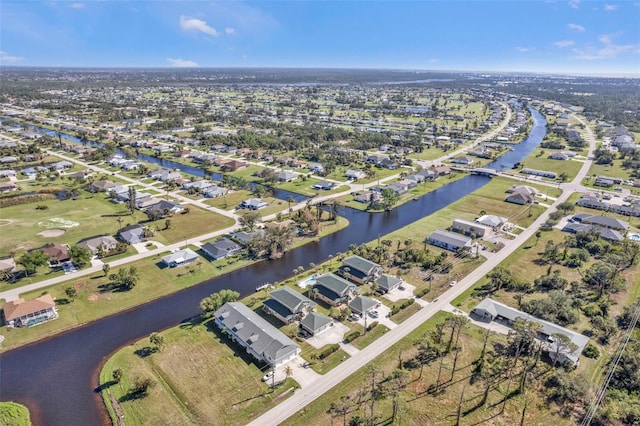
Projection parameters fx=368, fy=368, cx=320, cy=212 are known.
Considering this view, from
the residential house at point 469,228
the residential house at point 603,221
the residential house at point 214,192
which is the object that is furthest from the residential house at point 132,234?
the residential house at point 603,221

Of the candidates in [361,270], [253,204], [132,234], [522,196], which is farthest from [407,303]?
[522,196]

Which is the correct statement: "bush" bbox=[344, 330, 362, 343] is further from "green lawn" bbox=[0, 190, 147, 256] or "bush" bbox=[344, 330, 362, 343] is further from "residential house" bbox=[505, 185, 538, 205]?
"residential house" bbox=[505, 185, 538, 205]

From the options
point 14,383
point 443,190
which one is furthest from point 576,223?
point 14,383

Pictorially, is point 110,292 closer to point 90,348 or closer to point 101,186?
point 90,348

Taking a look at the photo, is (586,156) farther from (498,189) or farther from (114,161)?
(114,161)

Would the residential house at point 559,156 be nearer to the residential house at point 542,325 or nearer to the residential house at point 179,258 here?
the residential house at point 542,325
